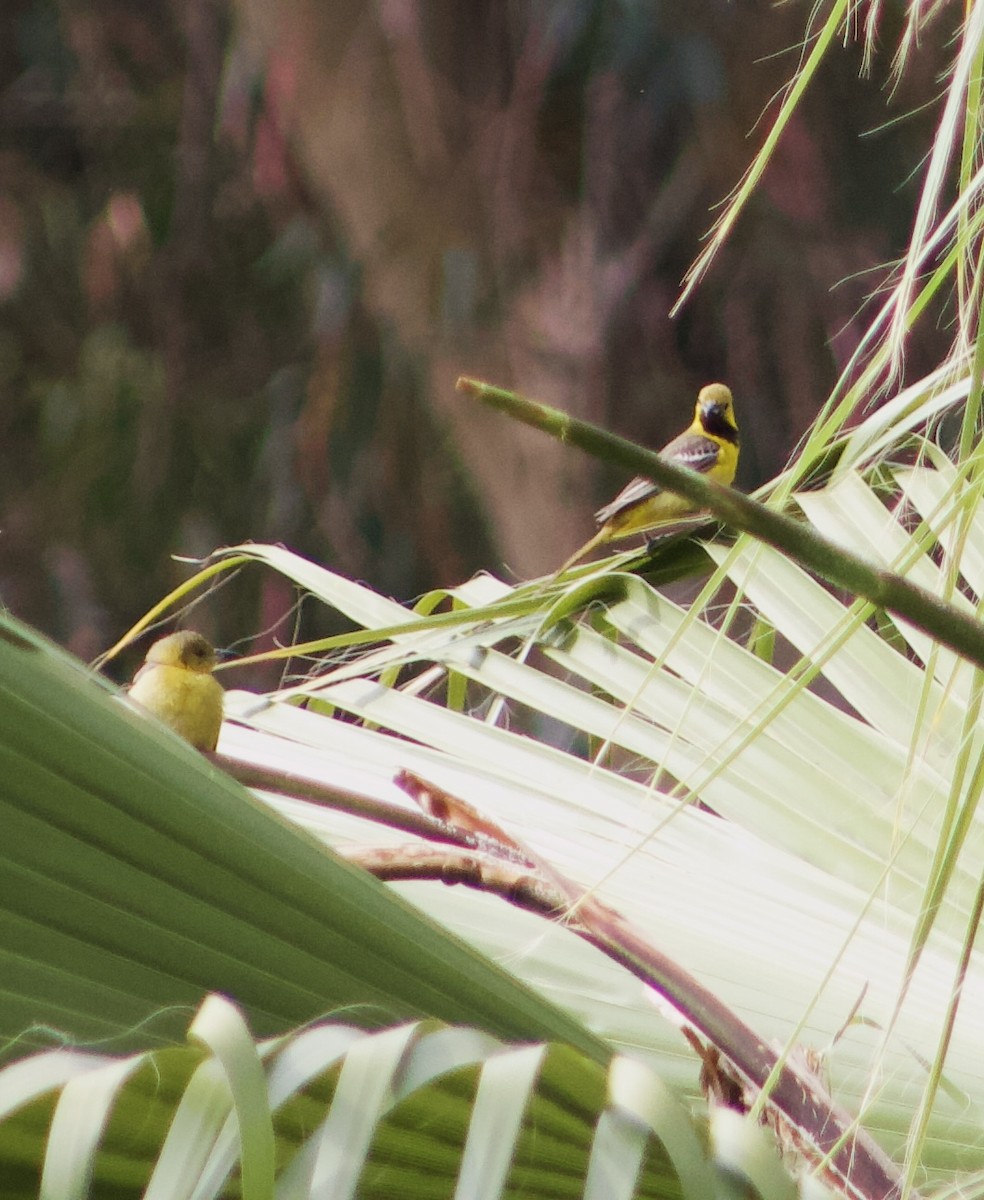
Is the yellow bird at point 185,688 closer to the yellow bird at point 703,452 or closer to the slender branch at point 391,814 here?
the slender branch at point 391,814

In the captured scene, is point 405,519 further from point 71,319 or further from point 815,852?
point 815,852

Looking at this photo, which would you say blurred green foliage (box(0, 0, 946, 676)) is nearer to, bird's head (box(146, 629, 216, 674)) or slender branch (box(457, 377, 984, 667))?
bird's head (box(146, 629, 216, 674))

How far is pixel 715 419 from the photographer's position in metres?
3.36

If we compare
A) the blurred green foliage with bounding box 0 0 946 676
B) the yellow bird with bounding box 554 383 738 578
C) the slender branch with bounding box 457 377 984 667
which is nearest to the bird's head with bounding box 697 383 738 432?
the yellow bird with bounding box 554 383 738 578

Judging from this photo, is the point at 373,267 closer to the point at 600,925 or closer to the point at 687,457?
the point at 687,457

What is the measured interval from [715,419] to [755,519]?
308 centimetres

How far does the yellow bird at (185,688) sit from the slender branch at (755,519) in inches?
52.4

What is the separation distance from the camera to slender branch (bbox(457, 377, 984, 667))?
1.04 ft

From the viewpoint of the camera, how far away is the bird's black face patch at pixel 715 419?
11.0 ft

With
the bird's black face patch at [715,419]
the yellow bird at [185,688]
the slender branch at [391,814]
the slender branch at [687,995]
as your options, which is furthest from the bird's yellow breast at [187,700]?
the bird's black face patch at [715,419]

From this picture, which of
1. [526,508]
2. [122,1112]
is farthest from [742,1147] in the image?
[526,508]

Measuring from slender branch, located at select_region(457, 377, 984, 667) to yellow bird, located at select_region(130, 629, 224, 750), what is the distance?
1331mm

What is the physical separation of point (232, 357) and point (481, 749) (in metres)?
3.12

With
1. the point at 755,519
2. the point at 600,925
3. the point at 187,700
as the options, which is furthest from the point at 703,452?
the point at 755,519
